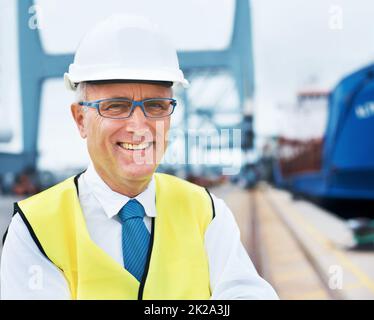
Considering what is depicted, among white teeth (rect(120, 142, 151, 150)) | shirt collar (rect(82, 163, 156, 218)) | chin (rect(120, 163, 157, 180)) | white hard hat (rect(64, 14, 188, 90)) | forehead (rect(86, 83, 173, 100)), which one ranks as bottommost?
shirt collar (rect(82, 163, 156, 218))

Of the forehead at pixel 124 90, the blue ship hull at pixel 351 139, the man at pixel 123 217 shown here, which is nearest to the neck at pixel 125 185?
the man at pixel 123 217

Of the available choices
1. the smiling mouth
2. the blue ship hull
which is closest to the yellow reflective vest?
the smiling mouth

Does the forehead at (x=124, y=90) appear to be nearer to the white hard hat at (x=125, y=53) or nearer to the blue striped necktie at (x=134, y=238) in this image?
the white hard hat at (x=125, y=53)

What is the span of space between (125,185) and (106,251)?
12 cm

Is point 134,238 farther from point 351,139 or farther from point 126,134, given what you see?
point 351,139

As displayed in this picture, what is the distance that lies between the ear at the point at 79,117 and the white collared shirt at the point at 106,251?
71 mm

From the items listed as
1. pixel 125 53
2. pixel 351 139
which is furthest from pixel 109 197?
pixel 351 139

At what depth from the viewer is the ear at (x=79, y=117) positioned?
95 centimetres

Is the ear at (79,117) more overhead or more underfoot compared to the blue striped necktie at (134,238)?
more overhead

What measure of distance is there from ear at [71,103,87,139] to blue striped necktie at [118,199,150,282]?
16cm

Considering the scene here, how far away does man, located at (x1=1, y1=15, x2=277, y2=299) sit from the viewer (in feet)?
2.90

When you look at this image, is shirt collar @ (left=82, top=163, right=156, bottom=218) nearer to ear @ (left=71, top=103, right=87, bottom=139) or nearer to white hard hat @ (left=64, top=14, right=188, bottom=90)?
ear @ (left=71, top=103, right=87, bottom=139)

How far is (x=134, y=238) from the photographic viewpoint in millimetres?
950
